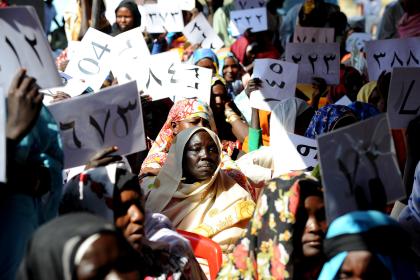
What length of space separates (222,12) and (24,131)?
37.1 ft

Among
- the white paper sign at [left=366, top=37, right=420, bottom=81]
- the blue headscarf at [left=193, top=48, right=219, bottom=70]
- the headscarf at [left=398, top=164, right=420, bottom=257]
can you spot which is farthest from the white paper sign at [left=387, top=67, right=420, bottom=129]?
the blue headscarf at [left=193, top=48, right=219, bottom=70]

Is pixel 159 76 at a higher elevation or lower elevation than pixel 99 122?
lower

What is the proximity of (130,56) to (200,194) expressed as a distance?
7.00 ft

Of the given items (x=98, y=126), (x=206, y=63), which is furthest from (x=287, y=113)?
(x=98, y=126)

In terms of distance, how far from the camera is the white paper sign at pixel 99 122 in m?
4.06

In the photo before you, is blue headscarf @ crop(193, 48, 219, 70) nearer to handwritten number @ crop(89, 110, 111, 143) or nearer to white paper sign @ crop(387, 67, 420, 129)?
white paper sign @ crop(387, 67, 420, 129)

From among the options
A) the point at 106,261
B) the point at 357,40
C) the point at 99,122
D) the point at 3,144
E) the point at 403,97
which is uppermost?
the point at 3,144

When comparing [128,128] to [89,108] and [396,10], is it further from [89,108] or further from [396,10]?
[396,10]

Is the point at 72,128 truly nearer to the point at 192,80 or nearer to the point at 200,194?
the point at 200,194

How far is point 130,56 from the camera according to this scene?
24.7 ft

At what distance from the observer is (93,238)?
2.94 meters

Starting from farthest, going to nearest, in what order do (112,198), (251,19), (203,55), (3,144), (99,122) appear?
(251,19)
(203,55)
(99,122)
(112,198)
(3,144)

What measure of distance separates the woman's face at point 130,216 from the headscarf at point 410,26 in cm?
674

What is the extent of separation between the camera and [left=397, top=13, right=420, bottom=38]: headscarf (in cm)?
1009
